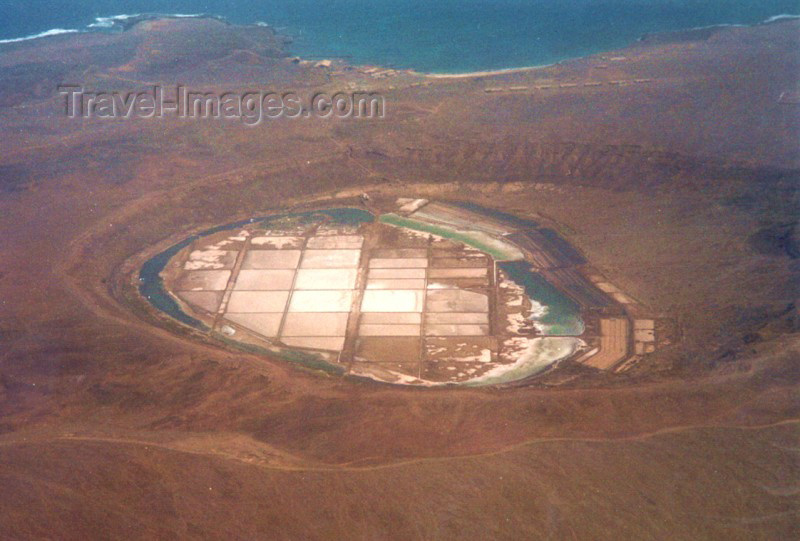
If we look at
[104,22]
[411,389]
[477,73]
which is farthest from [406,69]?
[411,389]

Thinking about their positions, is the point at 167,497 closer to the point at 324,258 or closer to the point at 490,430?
the point at 490,430

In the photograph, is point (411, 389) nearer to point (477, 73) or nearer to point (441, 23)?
point (477, 73)

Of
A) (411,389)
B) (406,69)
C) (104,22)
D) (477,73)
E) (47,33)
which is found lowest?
(411,389)

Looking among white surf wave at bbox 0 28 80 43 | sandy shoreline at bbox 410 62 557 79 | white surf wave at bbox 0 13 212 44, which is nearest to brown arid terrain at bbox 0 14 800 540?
sandy shoreline at bbox 410 62 557 79

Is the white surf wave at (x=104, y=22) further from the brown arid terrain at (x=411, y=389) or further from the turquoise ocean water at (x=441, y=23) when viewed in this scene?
the brown arid terrain at (x=411, y=389)

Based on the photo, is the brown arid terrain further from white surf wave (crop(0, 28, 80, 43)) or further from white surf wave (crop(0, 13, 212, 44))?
white surf wave (crop(0, 13, 212, 44))

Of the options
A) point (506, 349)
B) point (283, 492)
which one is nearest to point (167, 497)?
point (283, 492)

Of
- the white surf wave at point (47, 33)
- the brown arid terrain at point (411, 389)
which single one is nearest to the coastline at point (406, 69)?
the white surf wave at point (47, 33)

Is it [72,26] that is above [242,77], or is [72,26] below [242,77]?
above
